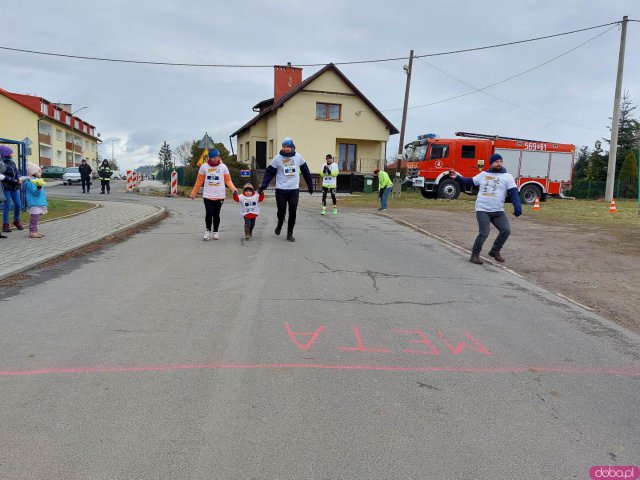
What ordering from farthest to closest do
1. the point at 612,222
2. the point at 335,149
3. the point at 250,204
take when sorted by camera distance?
the point at 335,149 < the point at 612,222 < the point at 250,204

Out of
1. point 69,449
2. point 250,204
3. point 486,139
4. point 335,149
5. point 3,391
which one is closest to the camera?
point 69,449

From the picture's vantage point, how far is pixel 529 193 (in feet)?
84.0

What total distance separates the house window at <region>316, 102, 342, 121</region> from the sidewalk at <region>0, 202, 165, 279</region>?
823 inches

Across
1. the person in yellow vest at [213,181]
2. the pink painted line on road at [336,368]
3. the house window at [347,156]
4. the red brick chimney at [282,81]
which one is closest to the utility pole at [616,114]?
the house window at [347,156]

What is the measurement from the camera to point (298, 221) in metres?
14.2

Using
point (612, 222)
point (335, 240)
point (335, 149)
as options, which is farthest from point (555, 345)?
point (335, 149)

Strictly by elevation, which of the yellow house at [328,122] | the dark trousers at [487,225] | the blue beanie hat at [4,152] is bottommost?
the dark trousers at [487,225]

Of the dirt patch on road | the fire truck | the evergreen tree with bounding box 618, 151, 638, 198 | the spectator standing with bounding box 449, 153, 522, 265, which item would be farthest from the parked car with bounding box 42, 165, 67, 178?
the spectator standing with bounding box 449, 153, 522, 265

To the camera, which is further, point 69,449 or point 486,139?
point 486,139

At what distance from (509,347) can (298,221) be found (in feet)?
32.4

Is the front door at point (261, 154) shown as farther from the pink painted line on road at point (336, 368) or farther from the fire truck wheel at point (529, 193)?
the pink painted line on road at point (336, 368)

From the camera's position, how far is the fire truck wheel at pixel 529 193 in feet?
83.7

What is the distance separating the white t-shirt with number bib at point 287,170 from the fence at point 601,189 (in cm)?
3455

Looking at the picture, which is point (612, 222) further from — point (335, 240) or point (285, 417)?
point (285, 417)
